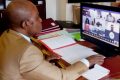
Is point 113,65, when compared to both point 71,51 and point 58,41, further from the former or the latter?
point 58,41

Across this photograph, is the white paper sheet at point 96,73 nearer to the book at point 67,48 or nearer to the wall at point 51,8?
the book at point 67,48

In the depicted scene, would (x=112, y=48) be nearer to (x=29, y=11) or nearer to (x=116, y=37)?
(x=116, y=37)

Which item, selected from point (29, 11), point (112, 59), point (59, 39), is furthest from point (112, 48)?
point (29, 11)

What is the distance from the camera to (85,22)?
2002 mm

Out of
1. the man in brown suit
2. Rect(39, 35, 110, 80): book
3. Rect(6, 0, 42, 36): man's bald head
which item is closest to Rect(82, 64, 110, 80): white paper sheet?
Rect(39, 35, 110, 80): book

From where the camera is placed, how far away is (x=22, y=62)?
1233 mm

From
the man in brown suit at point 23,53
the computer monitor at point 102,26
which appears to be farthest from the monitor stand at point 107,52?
the man in brown suit at point 23,53

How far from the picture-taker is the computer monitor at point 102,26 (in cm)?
170

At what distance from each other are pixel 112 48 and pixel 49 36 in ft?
2.11

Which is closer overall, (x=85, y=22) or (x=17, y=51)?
(x=17, y=51)

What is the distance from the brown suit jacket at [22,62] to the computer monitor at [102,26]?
1.83 feet

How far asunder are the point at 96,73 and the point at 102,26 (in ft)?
1.47

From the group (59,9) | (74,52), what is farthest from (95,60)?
(59,9)

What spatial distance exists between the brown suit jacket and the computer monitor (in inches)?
22.0
